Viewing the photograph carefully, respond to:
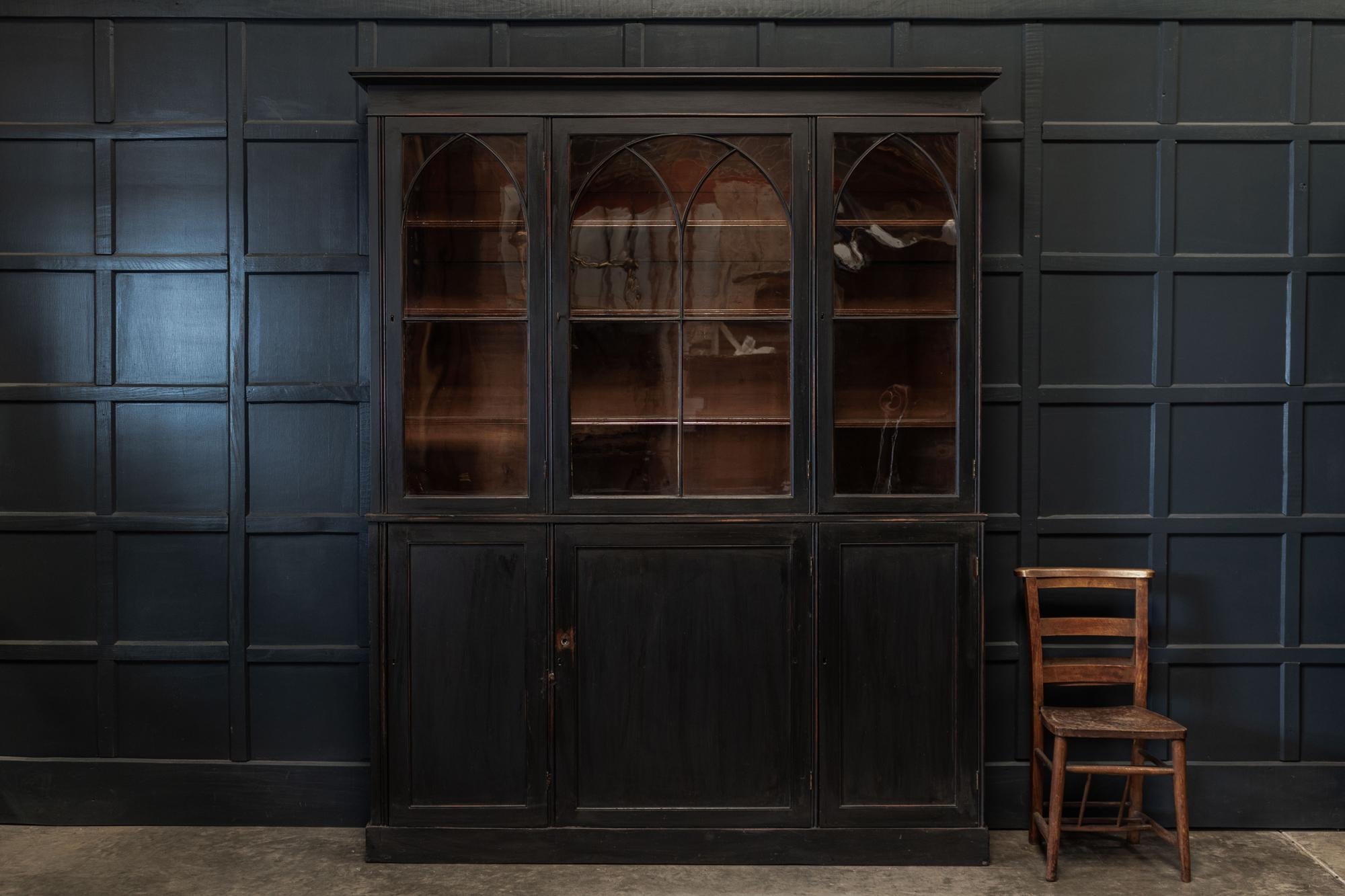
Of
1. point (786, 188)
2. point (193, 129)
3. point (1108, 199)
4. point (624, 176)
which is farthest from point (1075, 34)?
point (193, 129)

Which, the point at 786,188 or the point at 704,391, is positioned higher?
the point at 786,188

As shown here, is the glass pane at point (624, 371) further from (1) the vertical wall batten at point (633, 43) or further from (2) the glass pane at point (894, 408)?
(1) the vertical wall batten at point (633, 43)

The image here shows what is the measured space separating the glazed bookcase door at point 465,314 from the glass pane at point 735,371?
0.49 meters

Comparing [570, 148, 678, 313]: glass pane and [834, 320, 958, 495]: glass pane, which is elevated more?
[570, 148, 678, 313]: glass pane

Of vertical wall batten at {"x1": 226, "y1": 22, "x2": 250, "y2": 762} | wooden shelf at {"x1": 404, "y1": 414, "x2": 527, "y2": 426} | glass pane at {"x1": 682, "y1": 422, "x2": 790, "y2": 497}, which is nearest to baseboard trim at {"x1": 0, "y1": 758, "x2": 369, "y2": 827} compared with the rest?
vertical wall batten at {"x1": 226, "y1": 22, "x2": 250, "y2": 762}

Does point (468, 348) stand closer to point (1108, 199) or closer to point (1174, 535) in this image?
point (1108, 199)

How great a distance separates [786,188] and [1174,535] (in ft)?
6.20

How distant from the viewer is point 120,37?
3184mm

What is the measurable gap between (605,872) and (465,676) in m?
0.78

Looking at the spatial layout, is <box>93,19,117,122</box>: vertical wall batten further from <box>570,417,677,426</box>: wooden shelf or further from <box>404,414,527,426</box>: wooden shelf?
<box>570,417,677,426</box>: wooden shelf

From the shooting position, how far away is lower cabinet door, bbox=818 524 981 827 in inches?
112

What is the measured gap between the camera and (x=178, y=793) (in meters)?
3.20

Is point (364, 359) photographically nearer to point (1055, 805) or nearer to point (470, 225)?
point (470, 225)

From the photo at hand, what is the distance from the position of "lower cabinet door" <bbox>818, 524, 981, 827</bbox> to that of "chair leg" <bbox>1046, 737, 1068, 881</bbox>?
221mm
